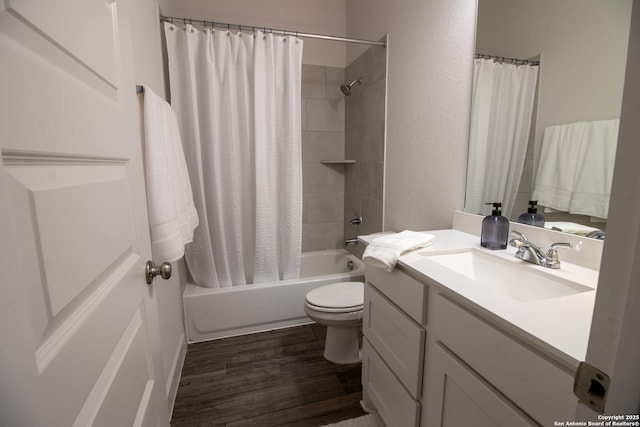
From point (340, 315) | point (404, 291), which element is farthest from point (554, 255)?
point (340, 315)

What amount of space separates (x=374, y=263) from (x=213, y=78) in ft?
5.33

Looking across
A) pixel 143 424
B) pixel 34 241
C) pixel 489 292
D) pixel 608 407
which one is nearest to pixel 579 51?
pixel 489 292

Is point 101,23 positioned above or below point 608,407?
above

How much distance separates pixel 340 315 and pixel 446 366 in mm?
813

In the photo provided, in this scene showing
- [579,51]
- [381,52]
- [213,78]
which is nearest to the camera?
[579,51]

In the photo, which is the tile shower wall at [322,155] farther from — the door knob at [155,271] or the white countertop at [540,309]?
the door knob at [155,271]

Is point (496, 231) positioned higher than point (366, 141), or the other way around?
point (366, 141)

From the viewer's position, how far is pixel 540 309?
0.68m

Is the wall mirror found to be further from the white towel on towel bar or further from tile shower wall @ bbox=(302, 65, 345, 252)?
tile shower wall @ bbox=(302, 65, 345, 252)

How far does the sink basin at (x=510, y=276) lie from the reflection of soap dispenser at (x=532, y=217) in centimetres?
23

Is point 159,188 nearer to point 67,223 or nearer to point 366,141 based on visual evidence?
point 67,223

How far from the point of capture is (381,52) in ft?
6.72

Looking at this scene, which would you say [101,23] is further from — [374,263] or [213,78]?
[213,78]

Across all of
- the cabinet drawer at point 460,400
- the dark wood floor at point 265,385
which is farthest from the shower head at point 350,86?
the cabinet drawer at point 460,400
